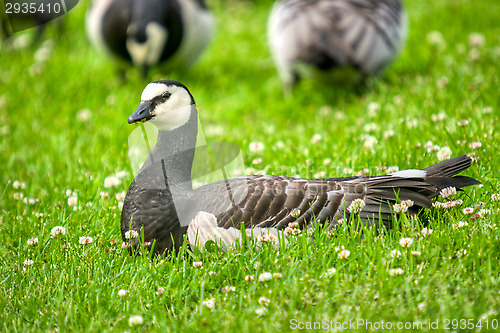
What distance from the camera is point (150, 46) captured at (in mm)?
5945

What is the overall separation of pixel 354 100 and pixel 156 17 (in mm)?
2587

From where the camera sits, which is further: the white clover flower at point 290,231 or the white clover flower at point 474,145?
the white clover flower at point 474,145

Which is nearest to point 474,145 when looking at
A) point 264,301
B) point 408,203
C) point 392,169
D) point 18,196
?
point 392,169

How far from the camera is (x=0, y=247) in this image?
3.14m

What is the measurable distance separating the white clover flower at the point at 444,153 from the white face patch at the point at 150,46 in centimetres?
352

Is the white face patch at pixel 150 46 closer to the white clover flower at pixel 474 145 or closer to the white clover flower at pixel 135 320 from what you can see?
the white clover flower at pixel 474 145

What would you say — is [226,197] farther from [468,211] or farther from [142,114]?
[468,211]

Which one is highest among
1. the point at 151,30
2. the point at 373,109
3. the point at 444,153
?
the point at 151,30

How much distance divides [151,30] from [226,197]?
363cm

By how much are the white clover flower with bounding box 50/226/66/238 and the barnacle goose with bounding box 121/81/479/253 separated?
40 centimetres

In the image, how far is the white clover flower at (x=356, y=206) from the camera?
288 cm

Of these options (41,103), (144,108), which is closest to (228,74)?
(41,103)

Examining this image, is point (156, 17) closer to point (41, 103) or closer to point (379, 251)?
point (41, 103)

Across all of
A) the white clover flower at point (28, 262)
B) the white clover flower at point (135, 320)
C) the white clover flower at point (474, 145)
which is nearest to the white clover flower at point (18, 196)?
the white clover flower at point (28, 262)
